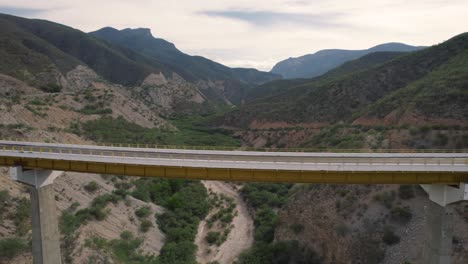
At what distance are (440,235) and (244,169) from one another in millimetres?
14175

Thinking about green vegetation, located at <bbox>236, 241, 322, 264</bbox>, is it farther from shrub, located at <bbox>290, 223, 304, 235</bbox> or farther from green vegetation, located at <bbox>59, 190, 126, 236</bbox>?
green vegetation, located at <bbox>59, 190, 126, 236</bbox>

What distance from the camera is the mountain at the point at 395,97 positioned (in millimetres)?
45722

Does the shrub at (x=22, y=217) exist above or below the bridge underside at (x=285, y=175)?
below

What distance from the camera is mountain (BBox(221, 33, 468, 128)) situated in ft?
150

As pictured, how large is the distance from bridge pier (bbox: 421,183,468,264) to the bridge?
57 mm

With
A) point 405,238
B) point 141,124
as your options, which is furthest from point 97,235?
point 141,124

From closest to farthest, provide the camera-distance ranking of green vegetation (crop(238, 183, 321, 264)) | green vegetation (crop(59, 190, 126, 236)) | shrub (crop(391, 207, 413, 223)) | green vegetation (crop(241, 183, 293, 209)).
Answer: shrub (crop(391, 207, 413, 223)), green vegetation (crop(59, 190, 126, 236)), green vegetation (crop(238, 183, 321, 264)), green vegetation (crop(241, 183, 293, 209))

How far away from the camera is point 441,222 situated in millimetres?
22047

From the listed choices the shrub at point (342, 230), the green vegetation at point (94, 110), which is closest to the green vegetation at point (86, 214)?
the shrub at point (342, 230)

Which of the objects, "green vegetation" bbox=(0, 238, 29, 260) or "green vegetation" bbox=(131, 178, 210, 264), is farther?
"green vegetation" bbox=(131, 178, 210, 264)

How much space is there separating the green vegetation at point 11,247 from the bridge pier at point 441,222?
31036 mm

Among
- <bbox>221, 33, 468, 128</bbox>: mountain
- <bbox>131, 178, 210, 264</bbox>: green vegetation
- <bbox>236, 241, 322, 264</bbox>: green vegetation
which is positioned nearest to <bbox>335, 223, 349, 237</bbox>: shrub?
<bbox>236, 241, 322, 264</bbox>: green vegetation

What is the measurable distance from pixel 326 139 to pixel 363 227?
24.3 meters

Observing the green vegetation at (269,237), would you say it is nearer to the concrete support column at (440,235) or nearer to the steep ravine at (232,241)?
the steep ravine at (232,241)
